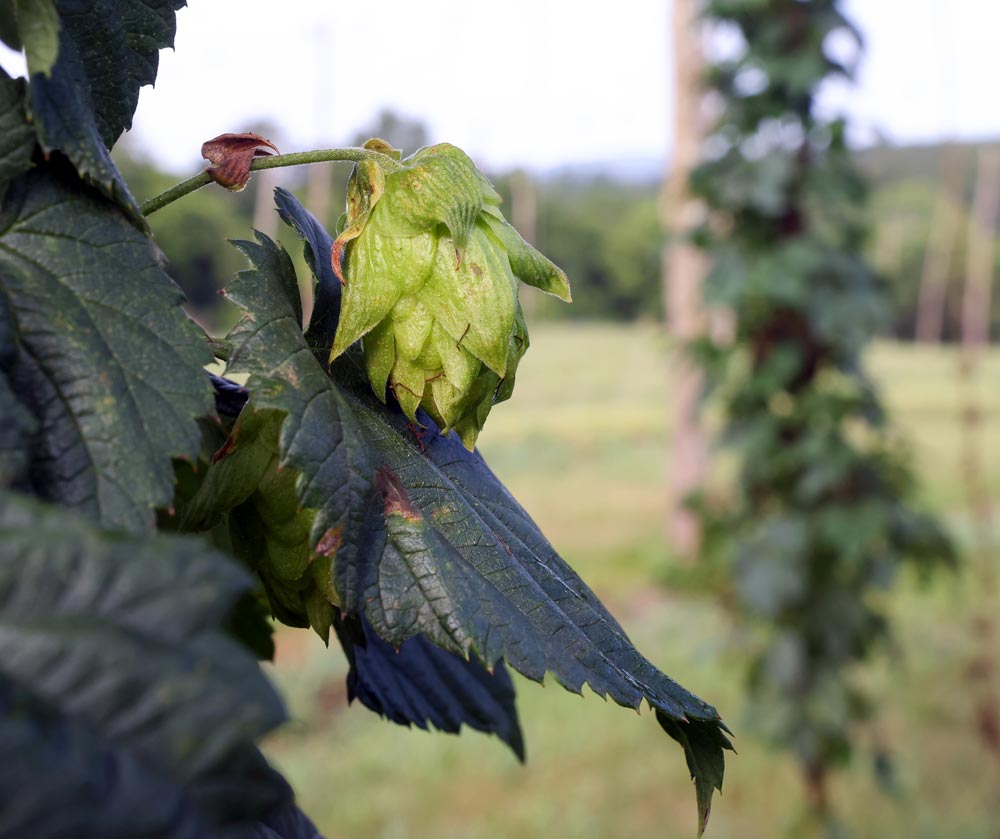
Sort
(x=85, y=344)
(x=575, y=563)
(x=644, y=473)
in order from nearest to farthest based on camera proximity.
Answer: (x=85, y=344), (x=575, y=563), (x=644, y=473)

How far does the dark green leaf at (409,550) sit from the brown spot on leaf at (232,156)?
3 centimetres

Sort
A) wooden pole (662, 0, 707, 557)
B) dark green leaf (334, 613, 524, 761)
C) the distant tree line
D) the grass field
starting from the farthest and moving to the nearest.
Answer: the distant tree line
wooden pole (662, 0, 707, 557)
the grass field
dark green leaf (334, 613, 524, 761)

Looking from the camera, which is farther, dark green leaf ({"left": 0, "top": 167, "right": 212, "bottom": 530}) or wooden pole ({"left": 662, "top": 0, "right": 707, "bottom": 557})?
wooden pole ({"left": 662, "top": 0, "right": 707, "bottom": 557})

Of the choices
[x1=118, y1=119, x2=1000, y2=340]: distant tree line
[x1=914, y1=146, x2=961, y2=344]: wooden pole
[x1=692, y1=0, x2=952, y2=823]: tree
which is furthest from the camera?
[x1=914, y1=146, x2=961, y2=344]: wooden pole

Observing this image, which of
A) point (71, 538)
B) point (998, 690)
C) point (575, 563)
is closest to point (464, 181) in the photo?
point (71, 538)

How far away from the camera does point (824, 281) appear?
2.99m

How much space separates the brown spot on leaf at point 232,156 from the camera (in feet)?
1.65

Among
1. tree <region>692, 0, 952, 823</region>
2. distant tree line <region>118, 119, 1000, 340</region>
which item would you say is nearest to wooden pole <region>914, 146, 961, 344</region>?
distant tree line <region>118, 119, 1000, 340</region>

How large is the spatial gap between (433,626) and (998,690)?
492 centimetres

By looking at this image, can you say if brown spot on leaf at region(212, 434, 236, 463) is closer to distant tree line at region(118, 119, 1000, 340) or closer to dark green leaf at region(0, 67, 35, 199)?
dark green leaf at region(0, 67, 35, 199)

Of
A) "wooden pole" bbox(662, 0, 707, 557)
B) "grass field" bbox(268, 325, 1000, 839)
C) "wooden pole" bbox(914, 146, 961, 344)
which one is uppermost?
"wooden pole" bbox(662, 0, 707, 557)

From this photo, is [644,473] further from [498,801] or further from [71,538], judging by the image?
[71,538]

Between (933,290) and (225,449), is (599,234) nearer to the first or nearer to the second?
(933,290)

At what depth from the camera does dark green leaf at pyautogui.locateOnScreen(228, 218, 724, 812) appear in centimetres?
45
